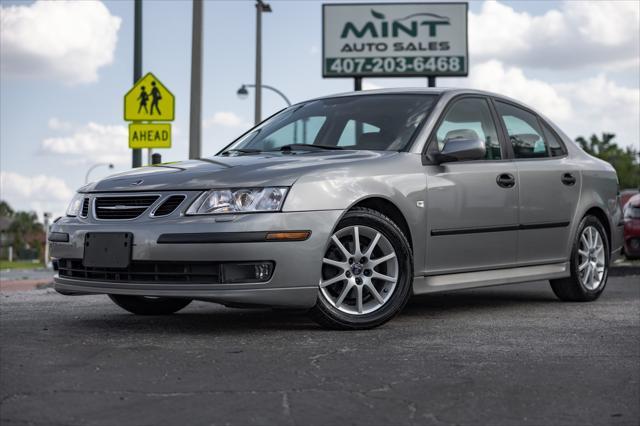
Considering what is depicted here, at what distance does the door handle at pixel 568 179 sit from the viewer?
7.68 meters

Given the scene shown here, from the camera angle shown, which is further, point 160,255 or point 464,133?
point 464,133

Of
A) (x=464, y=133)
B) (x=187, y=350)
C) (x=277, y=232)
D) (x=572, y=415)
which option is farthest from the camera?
(x=464, y=133)

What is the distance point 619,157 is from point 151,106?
8644 cm

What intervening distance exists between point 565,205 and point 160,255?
3.43 metres

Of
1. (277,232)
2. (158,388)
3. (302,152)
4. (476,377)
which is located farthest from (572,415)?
(302,152)

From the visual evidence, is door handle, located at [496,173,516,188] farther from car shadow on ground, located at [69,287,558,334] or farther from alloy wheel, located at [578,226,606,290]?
alloy wheel, located at [578,226,606,290]

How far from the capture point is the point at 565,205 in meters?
7.67

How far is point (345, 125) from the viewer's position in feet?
22.7

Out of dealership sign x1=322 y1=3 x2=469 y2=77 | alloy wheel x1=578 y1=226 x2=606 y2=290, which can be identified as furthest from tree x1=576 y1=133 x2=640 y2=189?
alloy wheel x1=578 y1=226 x2=606 y2=290

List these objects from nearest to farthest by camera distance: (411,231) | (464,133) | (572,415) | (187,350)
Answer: (572,415)
(187,350)
(411,231)
(464,133)

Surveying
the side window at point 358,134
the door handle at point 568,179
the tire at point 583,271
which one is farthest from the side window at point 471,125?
the tire at point 583,271

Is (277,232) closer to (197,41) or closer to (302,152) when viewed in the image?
(302,152)

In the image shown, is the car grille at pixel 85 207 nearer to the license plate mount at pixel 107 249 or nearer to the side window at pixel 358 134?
the license plate mount at pixel 107 249

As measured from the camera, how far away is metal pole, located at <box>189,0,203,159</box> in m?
15.7
